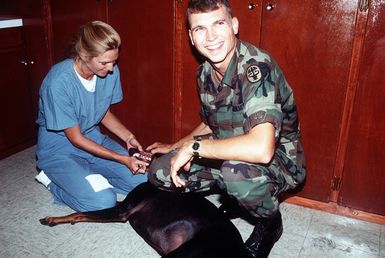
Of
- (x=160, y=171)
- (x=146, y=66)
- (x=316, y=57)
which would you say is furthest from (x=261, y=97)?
(x=146, y=66)

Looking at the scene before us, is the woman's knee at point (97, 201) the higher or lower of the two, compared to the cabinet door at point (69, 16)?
lower

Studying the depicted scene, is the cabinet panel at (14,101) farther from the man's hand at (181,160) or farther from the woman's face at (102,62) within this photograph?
the man's hand at (181,160)

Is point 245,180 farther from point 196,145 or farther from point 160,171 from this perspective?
point 160,171

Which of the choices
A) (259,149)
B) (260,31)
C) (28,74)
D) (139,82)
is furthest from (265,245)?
(28,74)

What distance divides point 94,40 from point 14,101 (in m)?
1.02

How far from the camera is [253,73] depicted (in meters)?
1.46

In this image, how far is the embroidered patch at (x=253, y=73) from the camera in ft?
4.75

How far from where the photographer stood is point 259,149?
1.38m

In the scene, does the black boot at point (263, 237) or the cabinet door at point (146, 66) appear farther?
the cabinet door at point (146, 66)

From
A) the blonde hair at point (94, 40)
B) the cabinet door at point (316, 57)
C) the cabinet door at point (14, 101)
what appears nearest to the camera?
the cabinet door at point (316, 57)

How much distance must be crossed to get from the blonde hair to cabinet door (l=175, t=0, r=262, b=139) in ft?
1.32

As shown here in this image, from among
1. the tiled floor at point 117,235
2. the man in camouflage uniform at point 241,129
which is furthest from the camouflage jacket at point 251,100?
the tiled floor at point 117,235

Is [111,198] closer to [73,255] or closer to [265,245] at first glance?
[73,255]

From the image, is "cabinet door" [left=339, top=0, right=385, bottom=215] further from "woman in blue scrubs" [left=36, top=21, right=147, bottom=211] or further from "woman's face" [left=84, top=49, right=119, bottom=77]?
"woman's face" [left=84, top=49, right=119, bottom=77]
